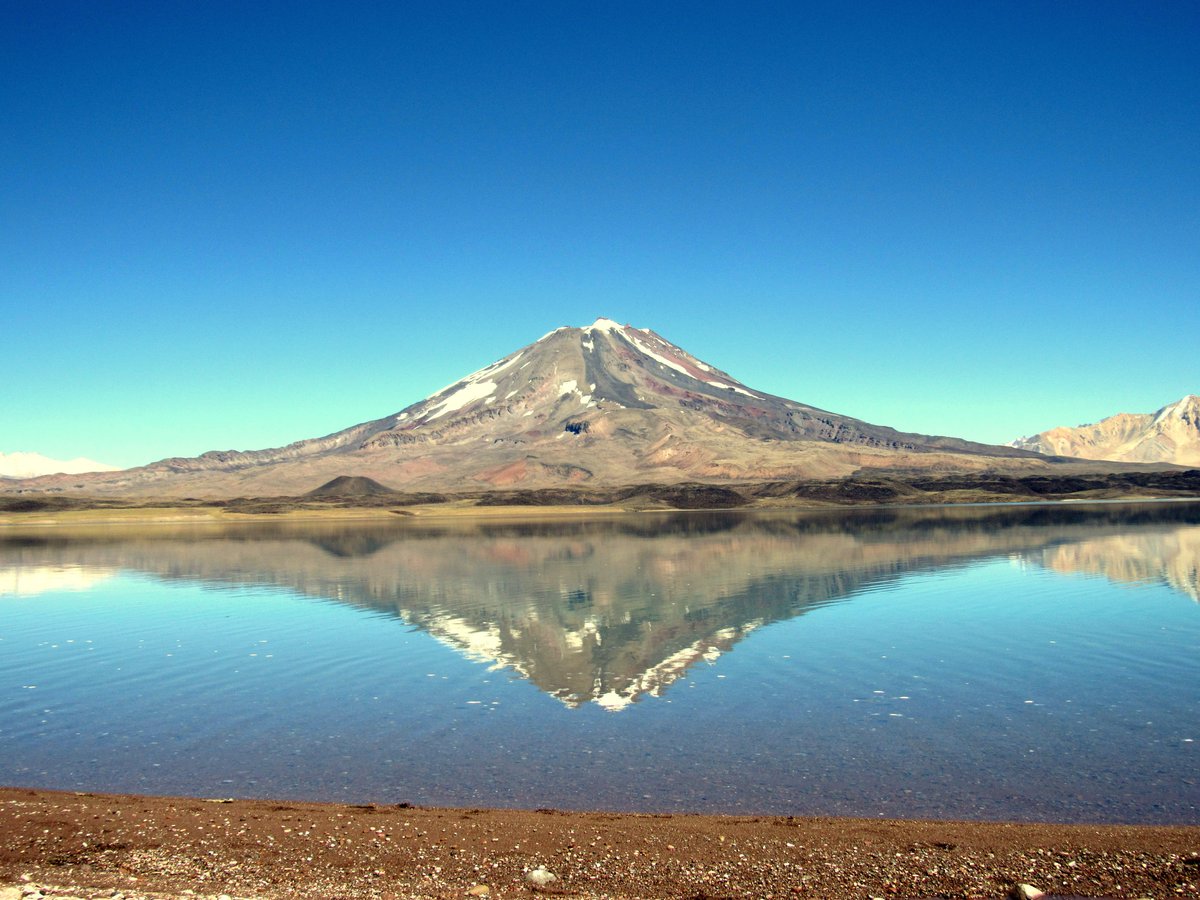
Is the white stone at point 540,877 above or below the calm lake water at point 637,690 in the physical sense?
above

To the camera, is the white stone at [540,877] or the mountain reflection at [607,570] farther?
the mountain reflection at [607,570]

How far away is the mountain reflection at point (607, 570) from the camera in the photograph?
31166 millimetres

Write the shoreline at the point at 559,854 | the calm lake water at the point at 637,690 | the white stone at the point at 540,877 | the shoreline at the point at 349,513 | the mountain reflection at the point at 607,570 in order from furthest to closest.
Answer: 1. the shoreline at the point at 349,513
2. the mountain reflection at the point at 607,570
3. the calm lake water at the point at 637,690
4. the white stone at the point at 540,877
5. the shoreline at the point at 559,854

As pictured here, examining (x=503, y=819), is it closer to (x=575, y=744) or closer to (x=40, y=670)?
(x=575, y=744)

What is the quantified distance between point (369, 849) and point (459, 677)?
44.4 feet

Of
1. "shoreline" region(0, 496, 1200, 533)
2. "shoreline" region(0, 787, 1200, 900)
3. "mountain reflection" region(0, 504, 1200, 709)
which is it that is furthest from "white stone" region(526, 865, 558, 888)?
"shoreline" region(0, 496, 1200, 533)

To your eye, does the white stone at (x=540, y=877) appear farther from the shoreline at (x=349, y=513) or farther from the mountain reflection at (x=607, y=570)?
the shoreline at (x=349, y=513)

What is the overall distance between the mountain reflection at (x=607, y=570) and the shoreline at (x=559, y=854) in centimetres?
943

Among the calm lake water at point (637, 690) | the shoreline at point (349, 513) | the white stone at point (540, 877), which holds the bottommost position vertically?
the calm lake water at point (637, 690)

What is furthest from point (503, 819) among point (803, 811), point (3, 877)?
point (3, 877)

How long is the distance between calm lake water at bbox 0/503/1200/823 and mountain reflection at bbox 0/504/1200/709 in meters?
0.31

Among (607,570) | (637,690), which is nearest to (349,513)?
(607,570)

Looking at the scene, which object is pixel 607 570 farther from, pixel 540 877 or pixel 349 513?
pixel 349 513

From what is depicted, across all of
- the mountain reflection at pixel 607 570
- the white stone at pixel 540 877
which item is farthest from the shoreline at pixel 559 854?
the mountain reflection at pixel 607 570
